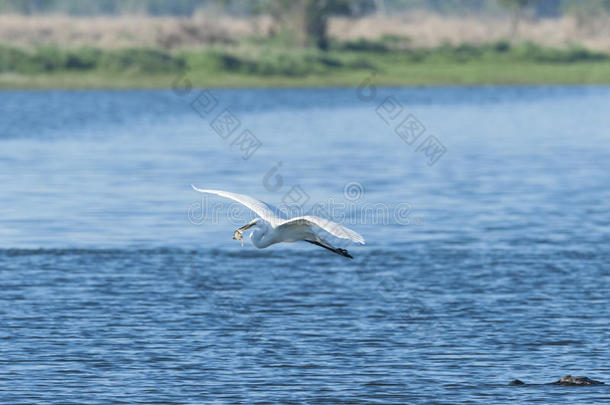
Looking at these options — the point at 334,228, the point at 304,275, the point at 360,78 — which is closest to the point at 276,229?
the point at 334,228

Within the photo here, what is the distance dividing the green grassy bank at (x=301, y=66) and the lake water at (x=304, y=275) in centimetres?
3209

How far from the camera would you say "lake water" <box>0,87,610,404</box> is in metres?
18.9

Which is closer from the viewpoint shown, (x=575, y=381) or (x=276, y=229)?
(x=575, y=381)

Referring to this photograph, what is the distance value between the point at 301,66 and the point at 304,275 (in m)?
69.0

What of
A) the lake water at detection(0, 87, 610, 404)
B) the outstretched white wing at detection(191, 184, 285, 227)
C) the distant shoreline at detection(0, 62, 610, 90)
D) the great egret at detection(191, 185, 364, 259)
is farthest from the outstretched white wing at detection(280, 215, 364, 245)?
the distant shoreline at detection(0, 62, 610, 90)

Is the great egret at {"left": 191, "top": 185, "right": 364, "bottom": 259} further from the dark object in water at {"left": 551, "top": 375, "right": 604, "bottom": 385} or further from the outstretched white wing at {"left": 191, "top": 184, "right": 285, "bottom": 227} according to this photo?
the dark object in water at {"left": 551, "top": 375, "right": 604, "bottom": 385}

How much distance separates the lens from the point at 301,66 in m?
94.9

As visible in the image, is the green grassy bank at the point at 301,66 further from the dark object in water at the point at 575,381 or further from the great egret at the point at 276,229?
the dark object in water at the point at 575,381

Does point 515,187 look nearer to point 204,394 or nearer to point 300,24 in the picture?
point 204,394

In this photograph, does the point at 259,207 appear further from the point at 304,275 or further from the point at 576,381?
the point at 304,275

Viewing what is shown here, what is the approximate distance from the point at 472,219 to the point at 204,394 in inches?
722

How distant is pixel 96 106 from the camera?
79250 millimetres

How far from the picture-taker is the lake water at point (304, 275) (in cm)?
1894

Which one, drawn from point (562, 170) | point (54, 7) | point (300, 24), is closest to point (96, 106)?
point (300, 24)
